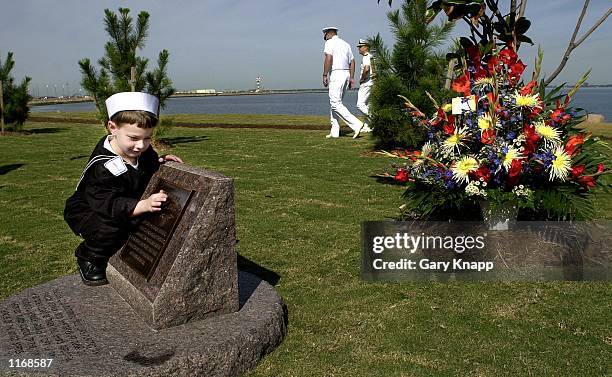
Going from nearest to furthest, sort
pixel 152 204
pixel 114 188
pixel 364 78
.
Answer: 1. pixel 152 204
2. pixel 114 188
3. pixel 364 78

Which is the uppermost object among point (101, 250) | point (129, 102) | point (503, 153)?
point (129, 102)

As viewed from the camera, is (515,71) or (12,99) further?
(12,99)

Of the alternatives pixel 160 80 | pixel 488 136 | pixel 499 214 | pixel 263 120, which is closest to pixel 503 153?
pixel 488 136

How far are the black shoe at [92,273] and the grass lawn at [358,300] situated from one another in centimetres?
82

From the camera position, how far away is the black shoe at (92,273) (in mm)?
3266

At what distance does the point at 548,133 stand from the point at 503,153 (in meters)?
0.37

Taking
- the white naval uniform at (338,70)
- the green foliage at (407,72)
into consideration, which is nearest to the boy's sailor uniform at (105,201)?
the green foliage at (407,72)

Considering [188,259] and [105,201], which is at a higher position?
[105,201]

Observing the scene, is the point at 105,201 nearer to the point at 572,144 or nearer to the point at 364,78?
the point at 572,144

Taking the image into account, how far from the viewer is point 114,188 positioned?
315 centimetres

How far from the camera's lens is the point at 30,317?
2812 mm

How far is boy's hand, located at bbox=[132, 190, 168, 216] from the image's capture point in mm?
2904

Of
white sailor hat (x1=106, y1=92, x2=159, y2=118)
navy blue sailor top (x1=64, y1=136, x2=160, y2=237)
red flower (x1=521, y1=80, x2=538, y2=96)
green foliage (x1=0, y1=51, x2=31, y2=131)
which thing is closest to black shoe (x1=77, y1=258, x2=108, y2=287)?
navy blue sailor top (x1=64, y1=136, x2=160, y2=237)

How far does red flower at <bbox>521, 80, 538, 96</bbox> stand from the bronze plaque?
2629mm
